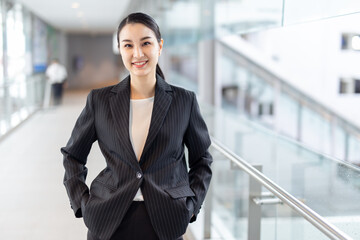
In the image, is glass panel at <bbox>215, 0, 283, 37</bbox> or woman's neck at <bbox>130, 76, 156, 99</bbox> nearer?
woman's neck at <bbox>130, 76, 156, 99</bbox>

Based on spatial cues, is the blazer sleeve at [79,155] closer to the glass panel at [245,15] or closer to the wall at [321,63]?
the glass panel at [245,15]

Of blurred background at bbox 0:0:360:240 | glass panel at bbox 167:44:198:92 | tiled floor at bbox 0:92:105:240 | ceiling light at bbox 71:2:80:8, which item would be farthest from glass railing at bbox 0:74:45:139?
glass panel at bbox 167:44:198:92

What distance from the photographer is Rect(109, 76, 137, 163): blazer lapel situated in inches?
58.2

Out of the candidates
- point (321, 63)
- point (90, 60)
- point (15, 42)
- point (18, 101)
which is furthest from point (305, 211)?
point (90, 60)

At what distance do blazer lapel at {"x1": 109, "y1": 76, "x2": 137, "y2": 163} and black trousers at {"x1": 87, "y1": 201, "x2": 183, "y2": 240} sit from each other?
0.18 meters

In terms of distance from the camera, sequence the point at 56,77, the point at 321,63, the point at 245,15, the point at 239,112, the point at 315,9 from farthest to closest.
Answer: the point at 239,112, the point at 321,63, the point at 56,77, the point at 245,15, the point at 315,9

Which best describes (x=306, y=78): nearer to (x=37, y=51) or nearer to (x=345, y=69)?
(x=345, y=69)

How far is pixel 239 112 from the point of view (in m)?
17.8

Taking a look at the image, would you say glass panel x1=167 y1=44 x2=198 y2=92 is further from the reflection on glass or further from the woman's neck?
the woman's neck

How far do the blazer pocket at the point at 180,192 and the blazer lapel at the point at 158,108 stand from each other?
143 mm

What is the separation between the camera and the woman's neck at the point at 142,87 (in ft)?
5.17

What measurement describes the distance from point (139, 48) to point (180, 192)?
0.51 m

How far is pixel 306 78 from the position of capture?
1554 cm

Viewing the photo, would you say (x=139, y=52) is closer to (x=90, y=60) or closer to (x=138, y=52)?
(x=138, y=52)
